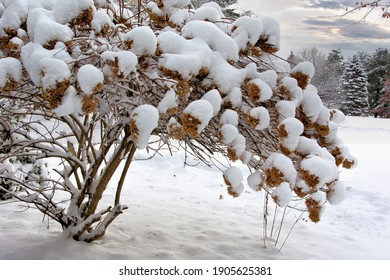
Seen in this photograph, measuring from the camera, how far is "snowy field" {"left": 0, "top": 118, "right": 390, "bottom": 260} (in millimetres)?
3109

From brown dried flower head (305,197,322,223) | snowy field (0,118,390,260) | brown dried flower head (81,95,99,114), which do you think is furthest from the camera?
snowy field (0,118,390,260)

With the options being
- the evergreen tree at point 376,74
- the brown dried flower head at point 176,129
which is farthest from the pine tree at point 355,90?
the brown dried flower head at point 176,129

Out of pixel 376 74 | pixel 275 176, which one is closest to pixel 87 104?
pixel 275 176

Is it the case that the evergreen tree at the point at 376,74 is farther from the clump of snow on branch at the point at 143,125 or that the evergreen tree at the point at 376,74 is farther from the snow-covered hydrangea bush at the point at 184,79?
the clump of snow on branch at the point at 143,125

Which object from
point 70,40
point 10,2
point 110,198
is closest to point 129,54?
point 70,40

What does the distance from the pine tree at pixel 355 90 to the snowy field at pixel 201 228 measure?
2422cm

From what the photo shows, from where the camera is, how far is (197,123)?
77.1 inches

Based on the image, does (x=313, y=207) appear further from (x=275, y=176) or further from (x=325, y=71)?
(x=325, y=71)

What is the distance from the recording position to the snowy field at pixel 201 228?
3.11m

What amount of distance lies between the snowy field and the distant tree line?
2397 centimetres

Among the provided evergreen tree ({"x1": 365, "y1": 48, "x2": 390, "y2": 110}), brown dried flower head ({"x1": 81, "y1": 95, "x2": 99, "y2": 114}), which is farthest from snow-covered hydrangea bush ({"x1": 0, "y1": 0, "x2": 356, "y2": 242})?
evergreen tree ({"x1": 365, "y1": 48, "x2": 390, "y2": 110})

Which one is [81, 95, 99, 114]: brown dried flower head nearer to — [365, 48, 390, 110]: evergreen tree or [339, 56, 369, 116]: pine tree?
[339, 56, 369, 116]: pine tree

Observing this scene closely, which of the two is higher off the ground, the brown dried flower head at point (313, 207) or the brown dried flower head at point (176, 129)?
the brown dried flower head at point (176, 129)
